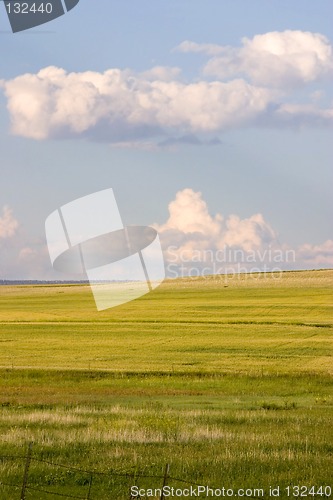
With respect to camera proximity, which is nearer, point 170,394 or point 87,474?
point 87,474

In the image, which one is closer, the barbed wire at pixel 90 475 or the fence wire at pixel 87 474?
the fence wire at pixel 87 474

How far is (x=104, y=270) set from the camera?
4006 centimetres

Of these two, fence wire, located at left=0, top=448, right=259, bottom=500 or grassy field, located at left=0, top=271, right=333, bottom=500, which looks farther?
grassy field, located at left=0, top=271, right=333, bottom=500

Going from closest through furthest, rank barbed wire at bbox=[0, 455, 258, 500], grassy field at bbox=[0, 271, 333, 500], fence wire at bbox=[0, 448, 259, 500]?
fence wire at bbox=[0, 448, 259, 500], barbed wire at bbox=[0, 455, 258, 500], grassy field at bbox=[0, 271, 333, 500]

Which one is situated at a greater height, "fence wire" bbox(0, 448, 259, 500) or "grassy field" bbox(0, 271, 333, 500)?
"fence wire" bbox(0, 448, 259, 500)

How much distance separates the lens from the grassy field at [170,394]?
1522cm

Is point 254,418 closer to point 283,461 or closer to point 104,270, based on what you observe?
point 283,461

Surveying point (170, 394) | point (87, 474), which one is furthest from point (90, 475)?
point (170, 394)

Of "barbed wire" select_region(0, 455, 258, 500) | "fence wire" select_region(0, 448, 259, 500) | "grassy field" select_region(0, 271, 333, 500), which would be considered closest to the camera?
"fence wire" select_region(0, 448, 259, 500)

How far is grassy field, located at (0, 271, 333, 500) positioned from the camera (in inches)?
599

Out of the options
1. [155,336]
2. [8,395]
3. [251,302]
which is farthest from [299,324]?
[8,395]

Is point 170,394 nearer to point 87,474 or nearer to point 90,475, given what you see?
point 87,474

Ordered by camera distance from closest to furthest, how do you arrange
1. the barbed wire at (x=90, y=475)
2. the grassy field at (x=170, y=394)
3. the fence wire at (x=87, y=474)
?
the fence wire at (x=87, y=474) < the barbed wire at (x=90, y=475) < the grassy field at (x=170, y=394)

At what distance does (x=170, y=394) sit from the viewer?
110 ft
